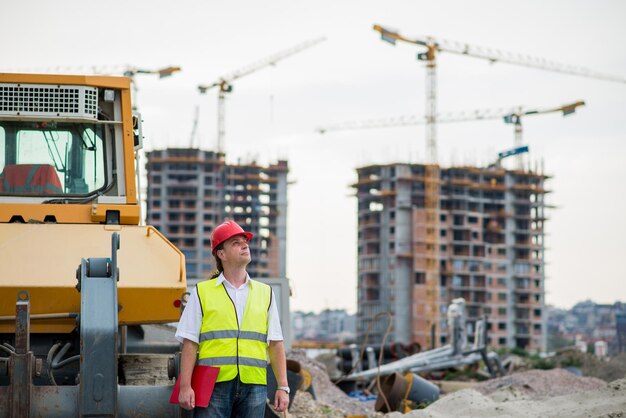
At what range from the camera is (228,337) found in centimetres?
683

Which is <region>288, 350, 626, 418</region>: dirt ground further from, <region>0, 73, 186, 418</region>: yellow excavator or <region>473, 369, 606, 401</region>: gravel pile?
<region>0, 73, 186, 418</region>: yellow excavator

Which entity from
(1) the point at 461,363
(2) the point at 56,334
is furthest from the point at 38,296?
(1) the point at 461,363

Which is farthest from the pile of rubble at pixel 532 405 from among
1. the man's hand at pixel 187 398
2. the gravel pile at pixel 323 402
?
the man's hand at pixel 187 398

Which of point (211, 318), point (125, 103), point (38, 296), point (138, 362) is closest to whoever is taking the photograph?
point (211, 318)

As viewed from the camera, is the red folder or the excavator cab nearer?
the red folder

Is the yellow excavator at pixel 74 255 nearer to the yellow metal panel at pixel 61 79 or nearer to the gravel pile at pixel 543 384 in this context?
the yellow metal panel at pixel 61 79

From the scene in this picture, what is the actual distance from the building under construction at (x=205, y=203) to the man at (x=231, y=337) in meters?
128

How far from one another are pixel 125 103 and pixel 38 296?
2.07 meters

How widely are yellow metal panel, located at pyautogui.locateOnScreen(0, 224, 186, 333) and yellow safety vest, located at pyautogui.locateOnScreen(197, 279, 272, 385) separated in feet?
3.69

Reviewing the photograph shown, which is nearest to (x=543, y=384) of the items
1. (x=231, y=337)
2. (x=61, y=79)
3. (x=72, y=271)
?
(x=61, y=79)

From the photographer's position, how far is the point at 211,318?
683cm

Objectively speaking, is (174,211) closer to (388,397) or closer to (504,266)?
(504,266)

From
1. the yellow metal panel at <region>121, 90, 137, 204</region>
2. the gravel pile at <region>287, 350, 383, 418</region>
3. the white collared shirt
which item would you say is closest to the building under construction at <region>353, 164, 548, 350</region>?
the gravel pile at <region>287, 350, 383, 418</region>

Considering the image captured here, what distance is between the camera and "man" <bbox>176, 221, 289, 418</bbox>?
6805 mm
